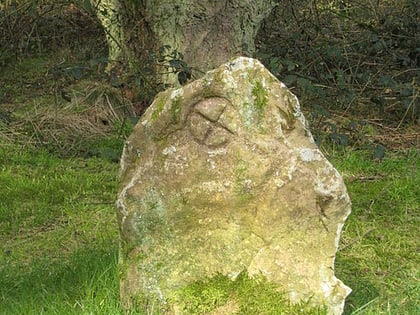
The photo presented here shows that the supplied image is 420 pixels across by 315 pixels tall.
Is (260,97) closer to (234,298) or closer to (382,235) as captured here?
(234,298)

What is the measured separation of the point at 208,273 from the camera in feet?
10.5

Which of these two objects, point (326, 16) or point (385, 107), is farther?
point (326, 16)

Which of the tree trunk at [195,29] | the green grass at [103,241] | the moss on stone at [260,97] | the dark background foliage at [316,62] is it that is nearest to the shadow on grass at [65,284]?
the green grass at [103,241]

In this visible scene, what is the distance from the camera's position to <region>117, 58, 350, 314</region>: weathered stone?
314 centimetres

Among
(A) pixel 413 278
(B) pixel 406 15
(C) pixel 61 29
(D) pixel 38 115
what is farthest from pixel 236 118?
(C) pixel 61 29

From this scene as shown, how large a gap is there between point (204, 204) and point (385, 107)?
4823mm

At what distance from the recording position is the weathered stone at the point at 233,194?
3141 mm

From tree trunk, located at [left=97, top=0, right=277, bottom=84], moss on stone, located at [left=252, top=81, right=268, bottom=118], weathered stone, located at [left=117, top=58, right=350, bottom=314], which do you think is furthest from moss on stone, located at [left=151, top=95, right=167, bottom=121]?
tree trunk, located at [left=97, top=0, right=277, bottom=84]

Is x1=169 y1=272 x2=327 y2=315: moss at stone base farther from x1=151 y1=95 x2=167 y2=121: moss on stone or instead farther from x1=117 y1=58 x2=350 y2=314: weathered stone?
x1=151 y1=95 x2=167 y2=121: moss on stone

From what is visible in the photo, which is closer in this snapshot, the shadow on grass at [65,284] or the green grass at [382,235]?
the shadow on grass at [65,284]

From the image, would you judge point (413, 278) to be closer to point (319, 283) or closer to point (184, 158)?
point (319, 283)

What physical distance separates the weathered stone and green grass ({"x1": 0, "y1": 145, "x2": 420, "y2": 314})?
109mm

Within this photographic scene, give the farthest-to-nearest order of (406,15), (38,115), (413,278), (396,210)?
(406,15)
(38,115)
(396,210)
(413,278)

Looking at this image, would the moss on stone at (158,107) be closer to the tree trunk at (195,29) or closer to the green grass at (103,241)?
the green grass at (103,241)
